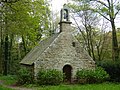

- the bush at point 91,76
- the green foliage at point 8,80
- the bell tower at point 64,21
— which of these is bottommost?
the green foliage at point 8,80

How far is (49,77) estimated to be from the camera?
68.9ft

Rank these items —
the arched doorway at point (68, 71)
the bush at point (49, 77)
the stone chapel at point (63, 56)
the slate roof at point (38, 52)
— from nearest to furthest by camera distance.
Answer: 1. the bush at point (49, 77)
2. the stone chapel at point (63, 56)
3. the slate roof at point (38, 52)
4. the arched doorway at point (68, 71)

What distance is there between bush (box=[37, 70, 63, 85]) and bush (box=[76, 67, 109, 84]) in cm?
222

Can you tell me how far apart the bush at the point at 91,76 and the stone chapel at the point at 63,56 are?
2.85ft

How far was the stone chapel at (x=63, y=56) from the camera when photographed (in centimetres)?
2245

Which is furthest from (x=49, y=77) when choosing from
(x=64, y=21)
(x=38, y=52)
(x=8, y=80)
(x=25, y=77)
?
(x=8, y=80)

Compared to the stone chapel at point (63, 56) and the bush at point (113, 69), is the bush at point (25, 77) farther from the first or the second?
the bush at point (113, 69)

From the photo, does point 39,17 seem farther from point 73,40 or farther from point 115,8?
point 115,8

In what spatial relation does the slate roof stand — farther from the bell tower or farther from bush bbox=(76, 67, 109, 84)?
bush bbox=(76, 67, 109, 84)

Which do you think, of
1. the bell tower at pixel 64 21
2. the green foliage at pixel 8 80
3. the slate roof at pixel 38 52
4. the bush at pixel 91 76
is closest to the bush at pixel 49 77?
the slate roof at pixel 38 52

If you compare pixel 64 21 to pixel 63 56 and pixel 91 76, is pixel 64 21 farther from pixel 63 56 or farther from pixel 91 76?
pixel 91 76

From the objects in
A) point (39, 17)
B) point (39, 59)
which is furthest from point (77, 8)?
point (39, 17)

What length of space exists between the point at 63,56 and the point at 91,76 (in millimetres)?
3244

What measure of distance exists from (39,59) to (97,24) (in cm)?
1837
